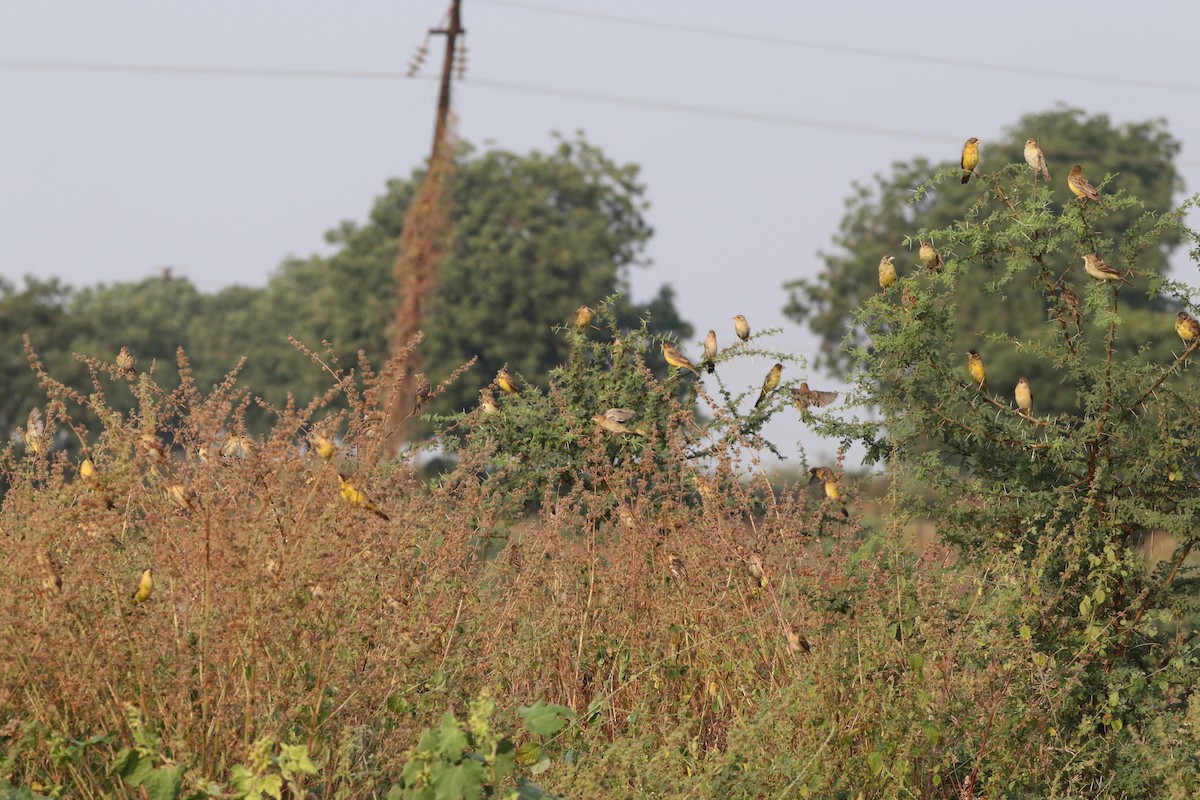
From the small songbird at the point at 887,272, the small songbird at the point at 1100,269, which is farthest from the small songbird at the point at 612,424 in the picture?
the small songbird at the point at 1100,269

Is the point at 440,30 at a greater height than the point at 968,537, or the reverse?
the point at 440,30

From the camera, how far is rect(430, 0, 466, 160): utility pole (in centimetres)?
2945

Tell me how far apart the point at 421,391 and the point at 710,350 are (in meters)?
2.51

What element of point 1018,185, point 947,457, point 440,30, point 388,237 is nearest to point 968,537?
point 947,457

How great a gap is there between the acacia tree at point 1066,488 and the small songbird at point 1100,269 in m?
0.07

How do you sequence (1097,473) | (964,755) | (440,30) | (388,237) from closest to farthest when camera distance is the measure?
(964,755)
(1097,473)
(440,30)
(388,237)

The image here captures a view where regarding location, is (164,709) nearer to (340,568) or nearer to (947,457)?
(340,568)

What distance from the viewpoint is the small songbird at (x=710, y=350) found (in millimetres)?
8375

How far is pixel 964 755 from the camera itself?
5.73m

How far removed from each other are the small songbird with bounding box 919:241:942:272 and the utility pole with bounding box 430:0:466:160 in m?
23.9

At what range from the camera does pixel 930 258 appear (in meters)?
6.68

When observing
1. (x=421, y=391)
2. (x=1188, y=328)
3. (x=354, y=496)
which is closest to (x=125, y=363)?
(x=421, y=391)

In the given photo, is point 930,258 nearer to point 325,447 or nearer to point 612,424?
point 612,424

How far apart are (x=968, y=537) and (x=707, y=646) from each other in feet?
4.76
